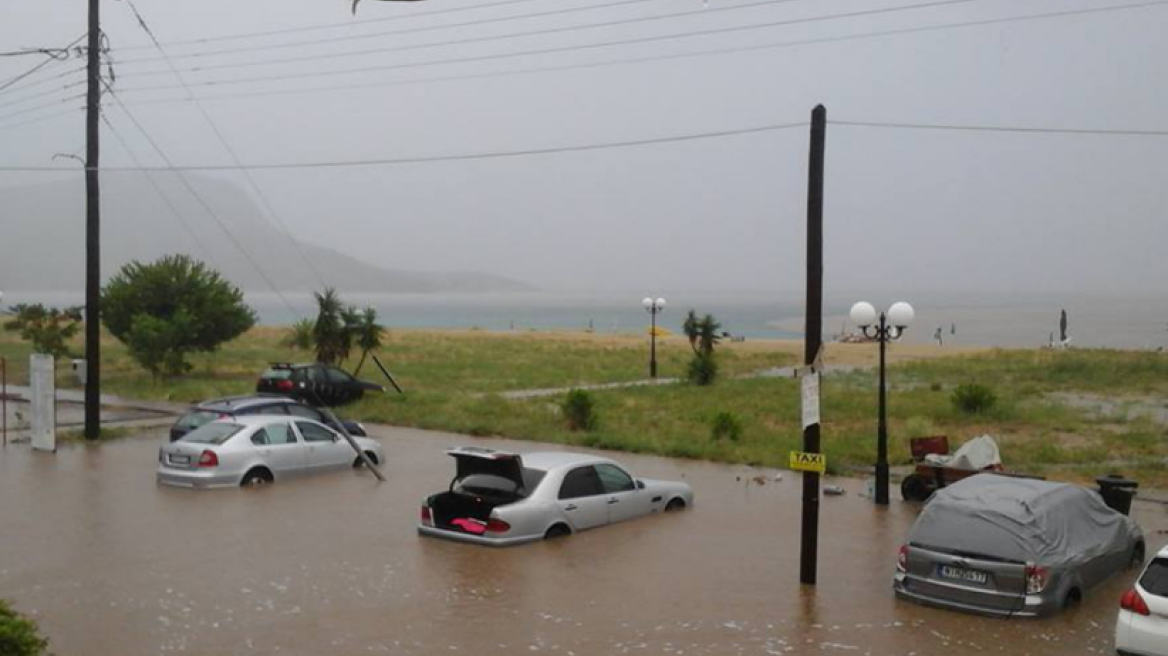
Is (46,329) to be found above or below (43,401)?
above

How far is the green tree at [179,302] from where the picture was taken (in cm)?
4062

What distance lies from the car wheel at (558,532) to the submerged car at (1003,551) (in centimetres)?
454

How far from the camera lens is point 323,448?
20.0 m

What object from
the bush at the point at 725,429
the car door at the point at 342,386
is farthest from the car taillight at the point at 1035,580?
the car door at the point at 342,386

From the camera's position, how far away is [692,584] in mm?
12398

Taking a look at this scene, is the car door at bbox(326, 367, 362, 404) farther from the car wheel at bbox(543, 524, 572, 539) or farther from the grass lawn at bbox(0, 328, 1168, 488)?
the car wheel at bbox(543, 524, 572, 539)

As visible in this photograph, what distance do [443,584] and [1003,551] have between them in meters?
5.79

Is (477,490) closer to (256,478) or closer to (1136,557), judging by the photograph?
(256,478)

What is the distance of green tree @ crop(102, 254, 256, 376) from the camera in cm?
4062

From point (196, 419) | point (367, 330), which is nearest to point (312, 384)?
point (367, 330)

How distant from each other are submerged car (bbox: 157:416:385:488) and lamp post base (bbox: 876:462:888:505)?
951cm

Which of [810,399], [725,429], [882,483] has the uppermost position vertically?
[810,399]

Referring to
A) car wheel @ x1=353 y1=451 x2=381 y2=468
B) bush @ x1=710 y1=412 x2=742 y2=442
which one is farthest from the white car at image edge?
bush @ x1=710 y1=412 x2=742 y2=442

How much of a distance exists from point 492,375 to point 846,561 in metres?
33.8
